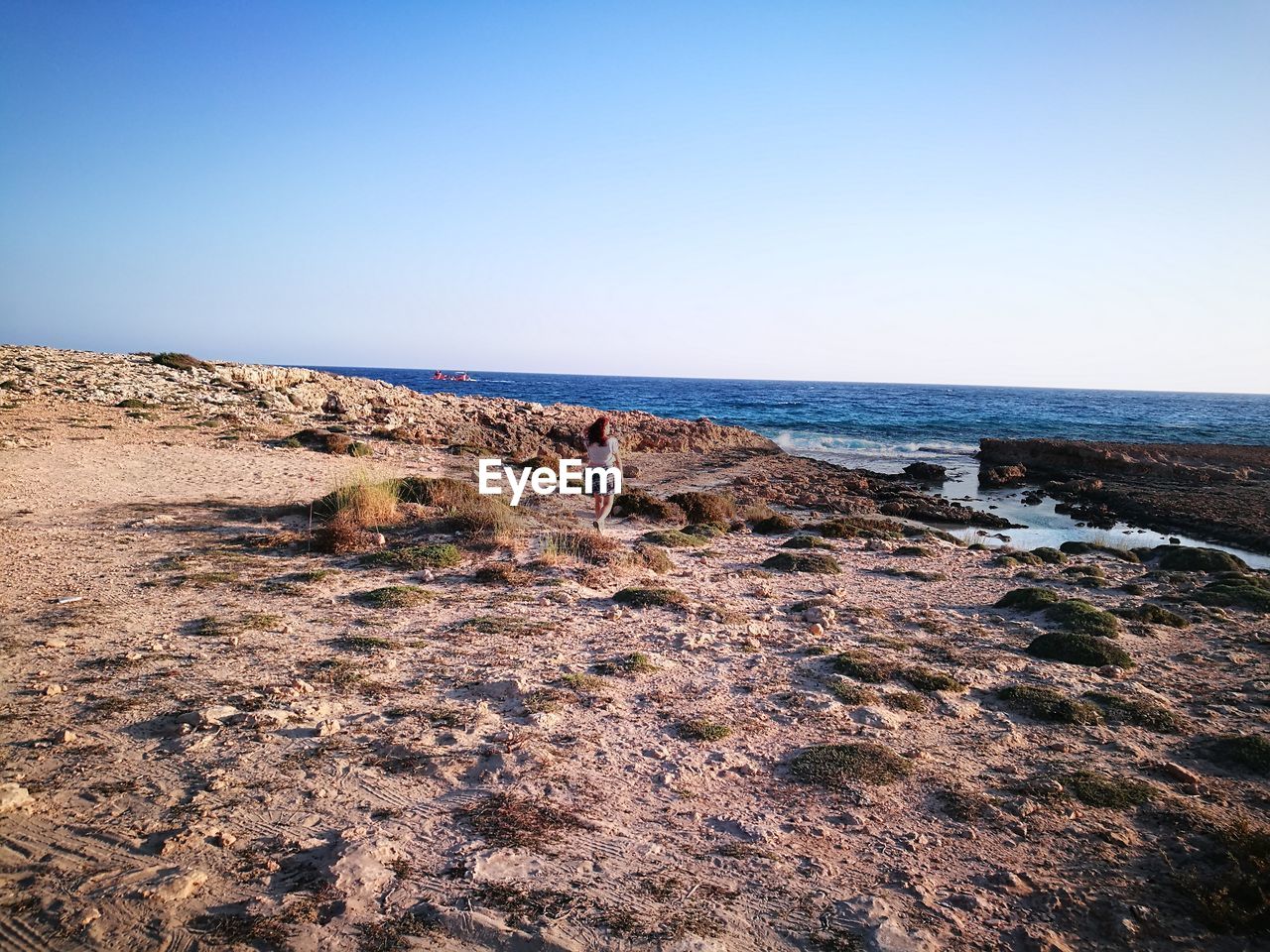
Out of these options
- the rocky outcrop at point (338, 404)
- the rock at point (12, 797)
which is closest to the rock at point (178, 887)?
the rock at point (12, 797)

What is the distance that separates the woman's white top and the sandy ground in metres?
2.69

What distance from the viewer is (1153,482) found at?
2695 cm

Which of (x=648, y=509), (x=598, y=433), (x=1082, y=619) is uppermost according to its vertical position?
(x=598, y=433)

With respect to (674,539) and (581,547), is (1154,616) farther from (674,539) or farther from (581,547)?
(581,547)

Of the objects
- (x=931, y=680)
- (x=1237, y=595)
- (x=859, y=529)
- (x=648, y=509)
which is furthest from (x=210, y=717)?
(x=1237, y=595)

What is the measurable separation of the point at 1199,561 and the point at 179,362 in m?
41.2

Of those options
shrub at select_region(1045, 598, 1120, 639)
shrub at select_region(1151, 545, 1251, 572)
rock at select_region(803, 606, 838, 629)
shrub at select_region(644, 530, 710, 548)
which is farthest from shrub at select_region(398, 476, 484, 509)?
shrub at select_region(1151, 545, 1251, 572)

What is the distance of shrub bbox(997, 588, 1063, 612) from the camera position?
34.6ft

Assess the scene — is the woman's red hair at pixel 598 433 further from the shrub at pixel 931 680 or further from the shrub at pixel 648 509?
the shrub at pixel 931 680

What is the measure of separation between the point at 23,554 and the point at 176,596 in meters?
3.23

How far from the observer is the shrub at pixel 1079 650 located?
842 cm

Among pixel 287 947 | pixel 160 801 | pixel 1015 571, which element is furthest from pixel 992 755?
pixel 1015 571

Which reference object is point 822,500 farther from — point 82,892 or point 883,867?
point 82,892

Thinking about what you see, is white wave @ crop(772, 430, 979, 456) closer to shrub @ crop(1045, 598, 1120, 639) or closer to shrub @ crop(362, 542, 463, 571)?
shrub @ crop(1045, 598, 1120, 639)
